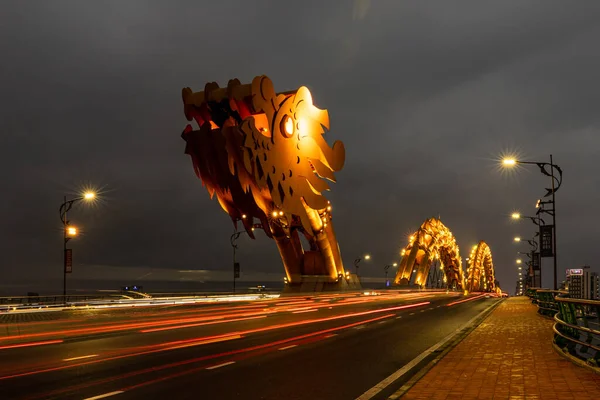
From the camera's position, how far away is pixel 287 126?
188 feet

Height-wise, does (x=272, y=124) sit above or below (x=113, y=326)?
above

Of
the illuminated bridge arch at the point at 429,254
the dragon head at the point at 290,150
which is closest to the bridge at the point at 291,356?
the dragon head at the point at 290,150

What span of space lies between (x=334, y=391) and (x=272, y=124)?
46.5 m

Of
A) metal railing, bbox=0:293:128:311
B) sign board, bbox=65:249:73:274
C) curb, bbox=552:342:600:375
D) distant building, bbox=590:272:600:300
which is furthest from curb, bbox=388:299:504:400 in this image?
sign board, bbox=65:249:73:274

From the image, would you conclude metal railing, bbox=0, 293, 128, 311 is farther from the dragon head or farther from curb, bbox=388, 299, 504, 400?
curb, bbox=388, 299, 504, 400

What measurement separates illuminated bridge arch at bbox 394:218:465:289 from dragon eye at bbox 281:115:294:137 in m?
36.7

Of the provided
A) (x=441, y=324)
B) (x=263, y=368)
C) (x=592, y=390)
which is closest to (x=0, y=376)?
(x=263, y=368)

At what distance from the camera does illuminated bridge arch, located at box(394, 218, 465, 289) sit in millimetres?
88688

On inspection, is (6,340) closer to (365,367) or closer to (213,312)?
(365,367)

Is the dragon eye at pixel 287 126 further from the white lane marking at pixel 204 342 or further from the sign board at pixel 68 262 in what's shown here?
the white lane marking at pixel 204 342

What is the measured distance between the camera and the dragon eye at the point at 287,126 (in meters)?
56.8

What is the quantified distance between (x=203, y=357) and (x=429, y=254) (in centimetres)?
7992

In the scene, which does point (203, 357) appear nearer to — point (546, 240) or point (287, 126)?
point (546, 240)

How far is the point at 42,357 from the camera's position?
14023 mm
